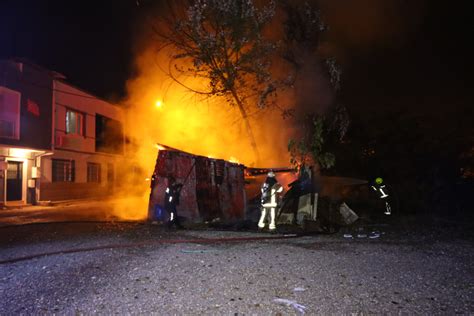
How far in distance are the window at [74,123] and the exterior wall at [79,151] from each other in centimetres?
21

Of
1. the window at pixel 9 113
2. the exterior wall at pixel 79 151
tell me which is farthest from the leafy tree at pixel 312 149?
the exterior wall at pixel 79 151

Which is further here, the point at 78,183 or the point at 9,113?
the point at 78,183

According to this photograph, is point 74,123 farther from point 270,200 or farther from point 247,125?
point 270,200

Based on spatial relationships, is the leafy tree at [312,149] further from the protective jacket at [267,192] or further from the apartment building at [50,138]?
the apartment building at [50,138]

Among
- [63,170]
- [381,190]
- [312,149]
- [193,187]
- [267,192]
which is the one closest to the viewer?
[267,192]

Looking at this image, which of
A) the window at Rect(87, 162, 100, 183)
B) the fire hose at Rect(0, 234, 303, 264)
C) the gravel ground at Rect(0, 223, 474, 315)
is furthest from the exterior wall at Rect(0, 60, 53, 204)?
the fire hose at Rect(0, 234, 303, 264)

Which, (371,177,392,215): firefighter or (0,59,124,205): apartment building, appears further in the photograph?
(0,59,124,205): apartment building

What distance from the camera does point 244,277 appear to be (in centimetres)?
526

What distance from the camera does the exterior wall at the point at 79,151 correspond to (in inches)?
792

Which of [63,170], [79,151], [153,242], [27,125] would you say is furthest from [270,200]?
[79,151]

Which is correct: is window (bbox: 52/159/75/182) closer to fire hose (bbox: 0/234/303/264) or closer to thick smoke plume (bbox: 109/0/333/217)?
thick smoke plume (bbox: 109/0/333/217)

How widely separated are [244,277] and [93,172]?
2112cm

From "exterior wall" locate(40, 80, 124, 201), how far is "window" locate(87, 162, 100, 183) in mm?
228

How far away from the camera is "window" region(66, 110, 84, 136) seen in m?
21.7
